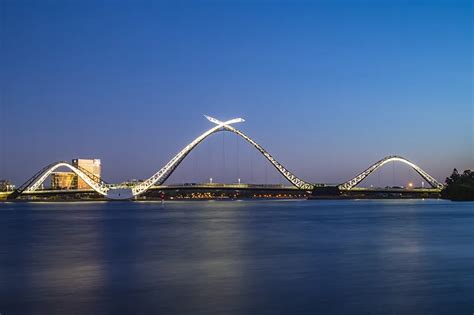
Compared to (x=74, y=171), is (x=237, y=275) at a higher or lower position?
lower

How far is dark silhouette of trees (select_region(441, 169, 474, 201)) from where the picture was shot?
118625 mm

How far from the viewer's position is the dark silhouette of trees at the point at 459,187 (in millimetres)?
118625

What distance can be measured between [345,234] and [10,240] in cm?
2006

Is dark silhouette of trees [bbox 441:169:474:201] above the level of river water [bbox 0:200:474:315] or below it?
above

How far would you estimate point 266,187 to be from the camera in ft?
365

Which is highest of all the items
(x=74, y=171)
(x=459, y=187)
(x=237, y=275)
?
(x=74, y=171)

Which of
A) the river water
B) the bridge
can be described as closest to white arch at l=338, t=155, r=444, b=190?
the bridge

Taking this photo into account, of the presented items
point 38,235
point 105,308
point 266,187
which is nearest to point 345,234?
point 38,235

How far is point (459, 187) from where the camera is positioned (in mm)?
121188

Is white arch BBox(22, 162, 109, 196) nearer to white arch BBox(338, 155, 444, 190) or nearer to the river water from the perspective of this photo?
white arch BBox(338, 155, 444, 190)

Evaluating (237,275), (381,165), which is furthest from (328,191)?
(237,275)

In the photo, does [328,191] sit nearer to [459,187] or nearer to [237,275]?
[459,187]

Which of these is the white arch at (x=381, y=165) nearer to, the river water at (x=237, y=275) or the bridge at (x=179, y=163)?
the bridge at (x=179, y=163)

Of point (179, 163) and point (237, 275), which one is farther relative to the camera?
point (179, 163)
